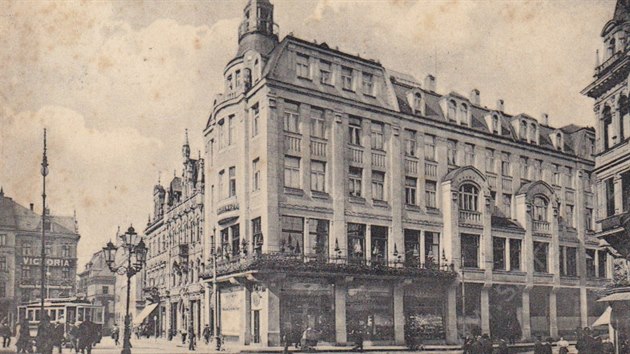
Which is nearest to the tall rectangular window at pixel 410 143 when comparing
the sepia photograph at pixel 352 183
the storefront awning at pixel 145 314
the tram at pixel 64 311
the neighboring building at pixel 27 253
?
the sepia photograph at pixel 352 183

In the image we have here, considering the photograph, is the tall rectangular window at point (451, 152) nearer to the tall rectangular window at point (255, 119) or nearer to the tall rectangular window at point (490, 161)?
the tall rectangular window at point (490, 161)

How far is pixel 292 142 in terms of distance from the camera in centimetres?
2947

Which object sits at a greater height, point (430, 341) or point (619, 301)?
point (619, 301)

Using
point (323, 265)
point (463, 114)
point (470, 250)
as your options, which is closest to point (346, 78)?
point (463, 114)

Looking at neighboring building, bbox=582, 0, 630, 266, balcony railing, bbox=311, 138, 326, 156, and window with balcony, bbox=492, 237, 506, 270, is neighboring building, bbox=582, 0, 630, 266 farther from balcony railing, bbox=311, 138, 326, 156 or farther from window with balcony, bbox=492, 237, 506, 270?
balcony railing, bbox=311, 138, 326, 156

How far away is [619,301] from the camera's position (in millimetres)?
22562

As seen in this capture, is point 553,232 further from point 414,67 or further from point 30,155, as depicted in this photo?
point 30,155

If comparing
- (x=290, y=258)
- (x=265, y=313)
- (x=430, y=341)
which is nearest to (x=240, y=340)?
(x=265, y=313)

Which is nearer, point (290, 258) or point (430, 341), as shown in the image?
point (290, 258)

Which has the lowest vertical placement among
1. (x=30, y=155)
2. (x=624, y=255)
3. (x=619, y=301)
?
(x=619, y=301)

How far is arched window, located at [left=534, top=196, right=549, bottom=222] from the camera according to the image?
36.6 metres

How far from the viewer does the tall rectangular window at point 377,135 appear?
1265 inches

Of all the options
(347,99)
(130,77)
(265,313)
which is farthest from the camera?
(347,99)

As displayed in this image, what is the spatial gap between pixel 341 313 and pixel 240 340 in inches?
175
